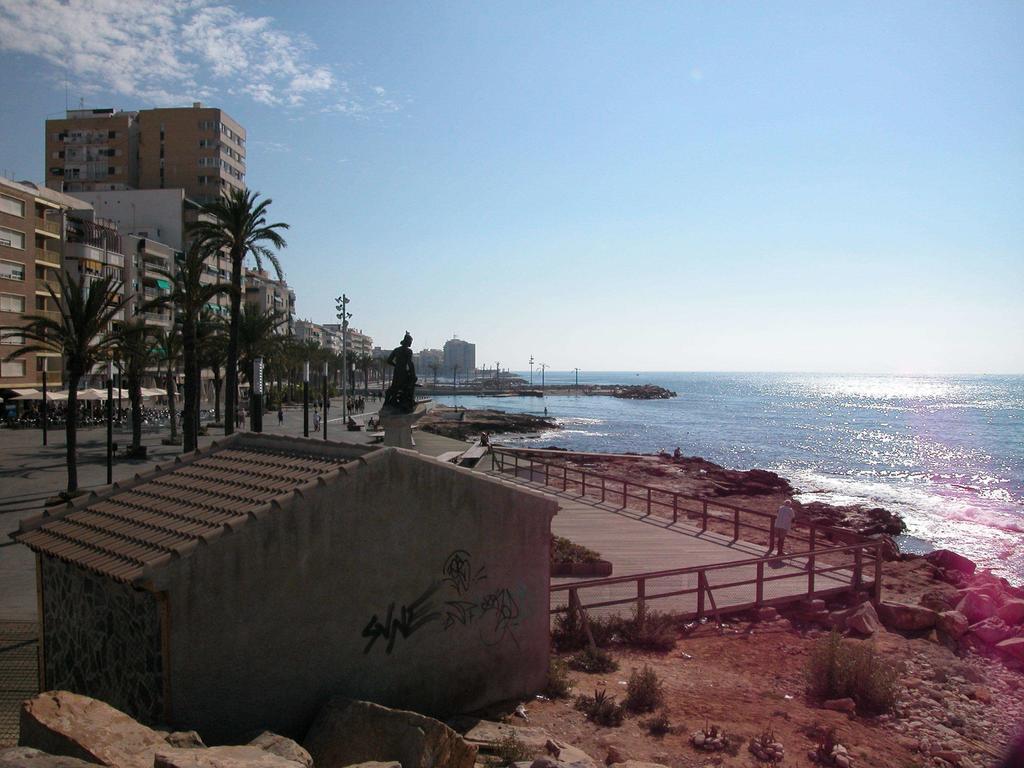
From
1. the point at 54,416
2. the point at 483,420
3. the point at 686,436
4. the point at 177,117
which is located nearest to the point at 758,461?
the point at 686,436

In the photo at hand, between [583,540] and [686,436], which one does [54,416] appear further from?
[686,436]

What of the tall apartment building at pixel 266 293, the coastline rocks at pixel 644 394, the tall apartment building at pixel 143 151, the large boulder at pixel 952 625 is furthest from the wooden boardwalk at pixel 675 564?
the coastline rocks at pixel 644 394

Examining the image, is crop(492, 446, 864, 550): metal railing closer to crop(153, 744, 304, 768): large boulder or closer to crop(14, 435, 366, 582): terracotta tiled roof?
crop(14, 435, 366, 582): terracotta tiled roof

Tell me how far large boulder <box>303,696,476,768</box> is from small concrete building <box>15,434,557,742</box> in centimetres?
68

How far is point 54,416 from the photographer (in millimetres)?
A: 46312

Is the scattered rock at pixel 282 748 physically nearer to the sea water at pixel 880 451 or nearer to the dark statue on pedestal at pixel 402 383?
the dark statue on pedestal at pixel 402 383

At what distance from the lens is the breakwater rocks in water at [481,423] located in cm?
7144

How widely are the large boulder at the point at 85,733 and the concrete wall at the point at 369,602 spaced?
3.30ft

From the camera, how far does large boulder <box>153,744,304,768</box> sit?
4.60m

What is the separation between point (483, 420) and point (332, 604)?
77140mm

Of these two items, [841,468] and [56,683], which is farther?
[841,468]

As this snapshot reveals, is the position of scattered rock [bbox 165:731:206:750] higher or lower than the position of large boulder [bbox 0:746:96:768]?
lower

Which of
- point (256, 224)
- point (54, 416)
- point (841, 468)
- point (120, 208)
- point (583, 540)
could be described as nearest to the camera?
point (583, 540)

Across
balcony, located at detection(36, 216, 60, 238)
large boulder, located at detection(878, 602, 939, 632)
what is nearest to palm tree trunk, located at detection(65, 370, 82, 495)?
large boulder, located at detection(878, 602, 939, 632)
